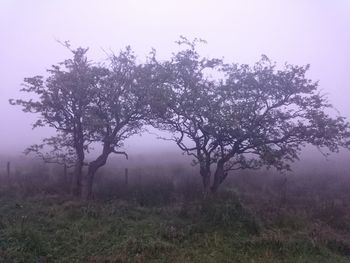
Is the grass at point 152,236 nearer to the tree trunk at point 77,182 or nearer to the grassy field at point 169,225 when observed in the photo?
the grassy field at point 169,225

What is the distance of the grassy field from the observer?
14141 mm

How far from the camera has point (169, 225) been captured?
17297mm

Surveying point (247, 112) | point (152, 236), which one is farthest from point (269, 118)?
point (152, 236)

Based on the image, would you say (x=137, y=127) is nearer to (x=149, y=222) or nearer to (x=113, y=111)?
(x=113, y=111)

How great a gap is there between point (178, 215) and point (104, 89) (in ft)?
24.9

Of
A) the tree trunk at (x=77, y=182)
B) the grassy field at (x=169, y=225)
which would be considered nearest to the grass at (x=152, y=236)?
the grassy field at (x=169, y=225)

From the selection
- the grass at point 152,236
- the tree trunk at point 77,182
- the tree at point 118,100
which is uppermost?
the tree at point 118,100

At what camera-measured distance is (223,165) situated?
74.9 feet

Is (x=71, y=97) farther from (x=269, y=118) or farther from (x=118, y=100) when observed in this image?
(x=269, y=118)

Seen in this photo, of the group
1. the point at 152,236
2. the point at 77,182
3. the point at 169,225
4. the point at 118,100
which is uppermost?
the point at 118,100

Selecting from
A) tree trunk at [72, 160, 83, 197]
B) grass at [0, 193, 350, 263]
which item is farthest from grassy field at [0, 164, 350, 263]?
tree trunk at [72, 160, 83, 197]

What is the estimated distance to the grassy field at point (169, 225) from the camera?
14141 mm

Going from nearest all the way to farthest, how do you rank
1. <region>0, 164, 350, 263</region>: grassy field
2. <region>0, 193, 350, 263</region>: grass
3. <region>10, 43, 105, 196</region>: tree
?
1. <region>0, 193, 350, 263</region>: grass
2. <region>0, 164, 350, 263</region>: grassy field
3. <region>10, 43, 105, 196</region>: tree

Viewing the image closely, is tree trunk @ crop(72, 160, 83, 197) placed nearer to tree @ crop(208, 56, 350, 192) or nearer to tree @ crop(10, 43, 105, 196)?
tree @ crop(10, 43, 105, 196)
